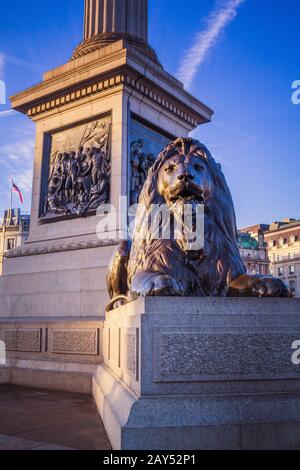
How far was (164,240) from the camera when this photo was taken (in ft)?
14.6

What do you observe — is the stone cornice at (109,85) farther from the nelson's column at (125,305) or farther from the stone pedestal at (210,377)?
the stone pedestal at (210,377)

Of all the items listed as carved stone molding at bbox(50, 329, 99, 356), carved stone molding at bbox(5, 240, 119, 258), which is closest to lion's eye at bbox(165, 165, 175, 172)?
carved stone molding at bbox(50, 329, 99, 356)

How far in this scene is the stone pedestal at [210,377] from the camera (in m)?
3.03

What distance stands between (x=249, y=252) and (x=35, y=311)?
195 feet

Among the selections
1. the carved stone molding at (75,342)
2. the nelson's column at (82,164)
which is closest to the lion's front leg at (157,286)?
the carved stone molding at (75,342)

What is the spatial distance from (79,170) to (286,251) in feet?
186

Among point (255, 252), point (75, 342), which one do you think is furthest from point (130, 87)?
point (255, 252)

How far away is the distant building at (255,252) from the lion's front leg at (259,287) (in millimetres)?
62199

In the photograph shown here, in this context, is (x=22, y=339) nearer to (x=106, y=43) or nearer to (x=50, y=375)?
(x=50, y=375)

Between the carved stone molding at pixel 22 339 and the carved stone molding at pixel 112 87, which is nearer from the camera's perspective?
the carved stone molding at pixel 22 339

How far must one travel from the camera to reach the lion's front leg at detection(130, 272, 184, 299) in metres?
3.75

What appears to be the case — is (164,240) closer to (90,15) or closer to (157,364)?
(157,364)

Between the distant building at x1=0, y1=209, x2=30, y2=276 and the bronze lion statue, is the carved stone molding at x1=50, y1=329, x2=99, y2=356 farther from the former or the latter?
the distant building at x1=0, y1=209, x2=30, y2=276
